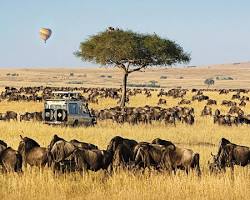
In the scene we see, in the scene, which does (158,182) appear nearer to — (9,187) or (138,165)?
(138,165)

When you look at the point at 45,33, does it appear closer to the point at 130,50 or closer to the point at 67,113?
the point at 130,50

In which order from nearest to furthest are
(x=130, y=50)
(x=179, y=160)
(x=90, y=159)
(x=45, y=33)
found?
(x=90, y=159), (x=179, y=160), (x=130, y=50), (x=45, y=33)

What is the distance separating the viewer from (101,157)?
40.6ft

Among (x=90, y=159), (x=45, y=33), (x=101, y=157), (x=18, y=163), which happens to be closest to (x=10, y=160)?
(x=18, y=163)

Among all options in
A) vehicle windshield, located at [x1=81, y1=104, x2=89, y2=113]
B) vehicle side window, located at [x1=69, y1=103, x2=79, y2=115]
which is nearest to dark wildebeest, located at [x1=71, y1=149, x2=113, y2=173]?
vehicle side window, located at [x1=69, y1=103, x2=79, y2=115]

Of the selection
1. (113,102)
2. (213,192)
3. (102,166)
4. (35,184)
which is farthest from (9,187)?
(113,102)

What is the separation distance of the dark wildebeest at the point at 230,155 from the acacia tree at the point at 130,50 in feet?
98.1

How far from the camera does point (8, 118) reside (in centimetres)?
3077

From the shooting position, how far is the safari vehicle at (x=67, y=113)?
84.7 ft

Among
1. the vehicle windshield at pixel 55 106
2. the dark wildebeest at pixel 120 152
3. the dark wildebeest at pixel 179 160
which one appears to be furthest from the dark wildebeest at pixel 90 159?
the vehicle windshield at pixel 55 106

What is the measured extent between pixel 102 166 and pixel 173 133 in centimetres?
1232

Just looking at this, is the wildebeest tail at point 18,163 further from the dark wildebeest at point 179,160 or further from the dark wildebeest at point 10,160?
the dark wildebeest at point 179,160

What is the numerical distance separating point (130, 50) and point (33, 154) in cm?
3166

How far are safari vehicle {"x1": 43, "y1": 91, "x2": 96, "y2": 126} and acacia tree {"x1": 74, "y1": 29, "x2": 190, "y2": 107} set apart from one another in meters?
17.2
